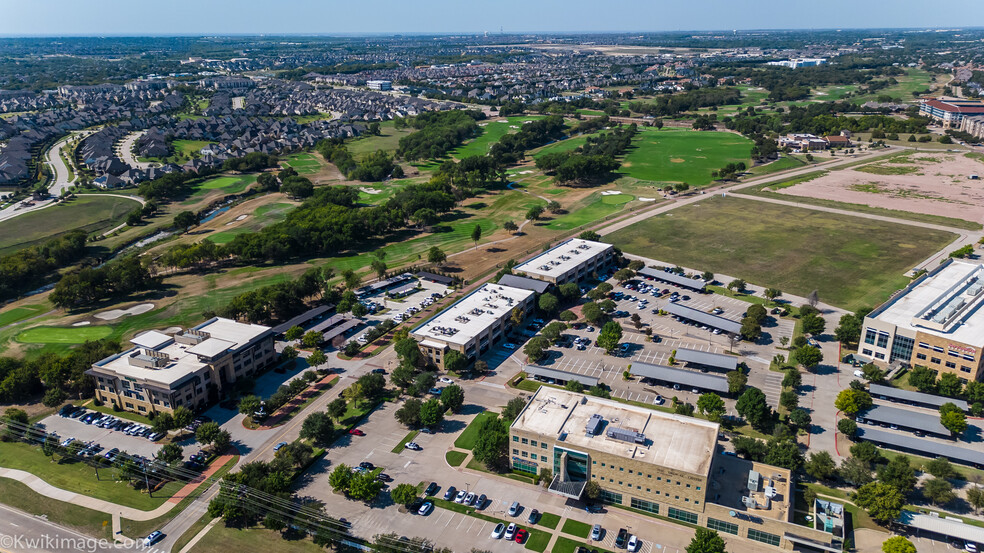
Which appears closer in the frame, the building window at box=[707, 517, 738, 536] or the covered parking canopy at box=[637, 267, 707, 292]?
the building window at box=[707, 517, 738, 536]

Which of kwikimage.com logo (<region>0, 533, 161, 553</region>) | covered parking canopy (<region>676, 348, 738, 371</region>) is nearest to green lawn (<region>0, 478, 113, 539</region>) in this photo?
kwikimage.com logo (<region>0, 533, 161, 553</region>)

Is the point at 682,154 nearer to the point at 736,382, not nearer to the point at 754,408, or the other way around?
the point at 736,382

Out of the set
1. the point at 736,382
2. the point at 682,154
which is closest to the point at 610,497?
the point at 736,382

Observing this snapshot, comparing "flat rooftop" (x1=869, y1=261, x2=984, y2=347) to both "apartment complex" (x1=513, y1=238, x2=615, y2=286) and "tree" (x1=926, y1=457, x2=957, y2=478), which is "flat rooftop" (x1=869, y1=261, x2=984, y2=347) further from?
"apartment complex" (x1=513, y1=238, x2=615, y2=286)

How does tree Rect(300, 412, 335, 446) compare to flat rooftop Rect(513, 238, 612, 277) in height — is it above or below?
below

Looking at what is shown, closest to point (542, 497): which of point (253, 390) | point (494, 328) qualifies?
point (494, 328)

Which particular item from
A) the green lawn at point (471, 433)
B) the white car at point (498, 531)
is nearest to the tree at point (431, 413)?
the green lawn at point (471, 433)

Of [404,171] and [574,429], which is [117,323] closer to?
[574,429]
